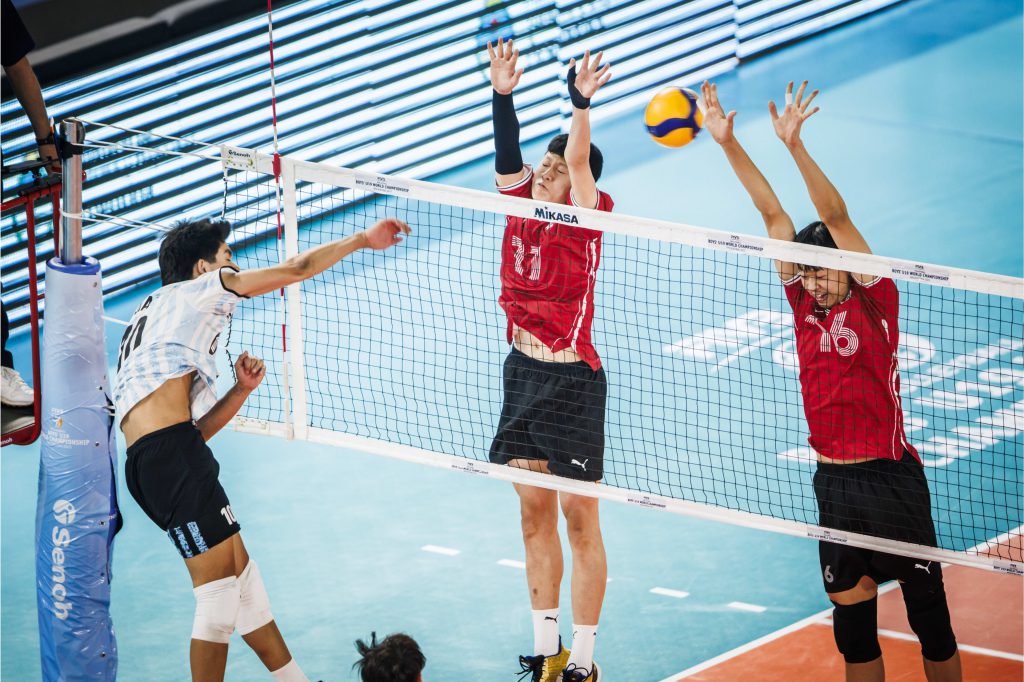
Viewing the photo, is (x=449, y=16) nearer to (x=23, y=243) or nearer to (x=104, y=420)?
(x=23, y=243)

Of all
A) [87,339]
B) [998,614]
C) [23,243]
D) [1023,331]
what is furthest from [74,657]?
[1023,331]

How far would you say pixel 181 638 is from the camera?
26.8 ft

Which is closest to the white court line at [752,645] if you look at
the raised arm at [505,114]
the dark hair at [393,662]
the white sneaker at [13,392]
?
the dark hair at [393,662]

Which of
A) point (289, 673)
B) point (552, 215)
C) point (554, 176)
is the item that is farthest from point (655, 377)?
point (289, 673)

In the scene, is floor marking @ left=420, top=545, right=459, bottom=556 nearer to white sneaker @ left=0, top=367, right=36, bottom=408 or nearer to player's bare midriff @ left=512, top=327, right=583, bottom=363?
player's bare midriff @ left=512, top=327, right=583, bottom=363

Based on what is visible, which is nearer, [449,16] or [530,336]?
[530,336]

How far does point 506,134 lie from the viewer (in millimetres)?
7363

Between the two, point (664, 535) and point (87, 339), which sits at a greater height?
point (87, 339)

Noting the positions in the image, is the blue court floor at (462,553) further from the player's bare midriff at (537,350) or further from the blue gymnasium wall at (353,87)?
the player's bare midriff at (537,350)

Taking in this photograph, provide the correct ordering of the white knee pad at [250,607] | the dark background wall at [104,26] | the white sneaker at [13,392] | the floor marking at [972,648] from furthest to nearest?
the dark background wall at [104,26]
the floor marking at [972,648]
the white sneaker at [13,392]
the white knee pad at [250,607]

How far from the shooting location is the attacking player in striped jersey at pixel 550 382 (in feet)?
23.9

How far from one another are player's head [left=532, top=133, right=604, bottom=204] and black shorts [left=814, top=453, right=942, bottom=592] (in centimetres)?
213

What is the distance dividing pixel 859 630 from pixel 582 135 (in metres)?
2.86

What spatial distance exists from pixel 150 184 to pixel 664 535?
24.5 feet
